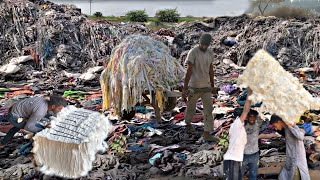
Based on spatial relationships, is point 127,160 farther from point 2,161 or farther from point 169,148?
point 2,161

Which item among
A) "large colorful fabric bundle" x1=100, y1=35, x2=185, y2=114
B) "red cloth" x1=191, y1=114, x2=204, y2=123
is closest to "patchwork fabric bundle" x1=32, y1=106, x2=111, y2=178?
"large colorful fabric bundle" x1=100, y1=35, x2=185, y2=114

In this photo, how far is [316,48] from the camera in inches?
655

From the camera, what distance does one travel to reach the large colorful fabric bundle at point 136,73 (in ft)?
24.3

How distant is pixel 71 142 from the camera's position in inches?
175

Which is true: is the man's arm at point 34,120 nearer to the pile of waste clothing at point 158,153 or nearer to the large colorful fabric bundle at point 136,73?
the pile of waste clothing at point 158,153

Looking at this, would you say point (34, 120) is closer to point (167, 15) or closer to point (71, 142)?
point (71, 142)

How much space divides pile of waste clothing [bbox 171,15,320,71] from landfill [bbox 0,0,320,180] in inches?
1.5

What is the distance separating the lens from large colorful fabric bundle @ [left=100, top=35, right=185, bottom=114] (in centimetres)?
740

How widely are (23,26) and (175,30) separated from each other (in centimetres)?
685

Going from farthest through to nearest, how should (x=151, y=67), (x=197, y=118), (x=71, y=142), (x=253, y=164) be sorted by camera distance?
(x=197, y=118) < (x=151, y=67) < (x=253, y=164) < (x=71, y=142)

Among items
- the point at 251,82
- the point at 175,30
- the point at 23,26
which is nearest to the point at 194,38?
the point at 175,30

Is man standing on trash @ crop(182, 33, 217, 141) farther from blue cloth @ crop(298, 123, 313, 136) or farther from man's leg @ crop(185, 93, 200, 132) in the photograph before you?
blue cloth @ crop(298, 123, 313, 136)

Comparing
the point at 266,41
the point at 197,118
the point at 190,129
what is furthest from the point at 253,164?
the point at 266,41

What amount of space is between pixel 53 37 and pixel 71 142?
13.7 metres
